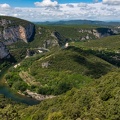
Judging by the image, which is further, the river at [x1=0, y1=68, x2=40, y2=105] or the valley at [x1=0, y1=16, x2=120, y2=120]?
the river at [x1=0, y1=68, x2=40, y2=105]

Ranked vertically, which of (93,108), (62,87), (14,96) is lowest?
(14,96)

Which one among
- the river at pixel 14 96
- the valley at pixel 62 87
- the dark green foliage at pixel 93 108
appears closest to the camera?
the dark green foliage at pixel 93 108

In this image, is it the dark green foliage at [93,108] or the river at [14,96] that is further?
the river at [14,96]

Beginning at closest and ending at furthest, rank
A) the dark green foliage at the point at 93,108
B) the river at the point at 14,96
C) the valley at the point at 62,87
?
the dark green foliage at the point at 93,108, the valley at the point at 62,87, the river at the point at 14,96

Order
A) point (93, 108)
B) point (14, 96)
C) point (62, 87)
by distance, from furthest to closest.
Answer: point (62, 87) < point (14, 96) < point (93, 108)

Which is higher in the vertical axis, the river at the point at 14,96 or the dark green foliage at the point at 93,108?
the dark green foliage at the point at 93,108

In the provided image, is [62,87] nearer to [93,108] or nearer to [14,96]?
[14,96]

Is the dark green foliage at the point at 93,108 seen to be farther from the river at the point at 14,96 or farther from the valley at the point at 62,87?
the river at the point at 14,96

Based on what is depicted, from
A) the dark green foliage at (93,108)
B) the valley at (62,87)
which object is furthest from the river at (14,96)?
the dark green foliage at (93,108)

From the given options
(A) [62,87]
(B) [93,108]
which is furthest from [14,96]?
(B) [93,108]

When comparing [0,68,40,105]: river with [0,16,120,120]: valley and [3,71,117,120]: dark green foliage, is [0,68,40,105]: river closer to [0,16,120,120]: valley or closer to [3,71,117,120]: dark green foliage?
[0,16,120,120]: valley

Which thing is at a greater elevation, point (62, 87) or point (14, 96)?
point (62, 87)

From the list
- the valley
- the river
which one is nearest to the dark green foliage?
the valley
